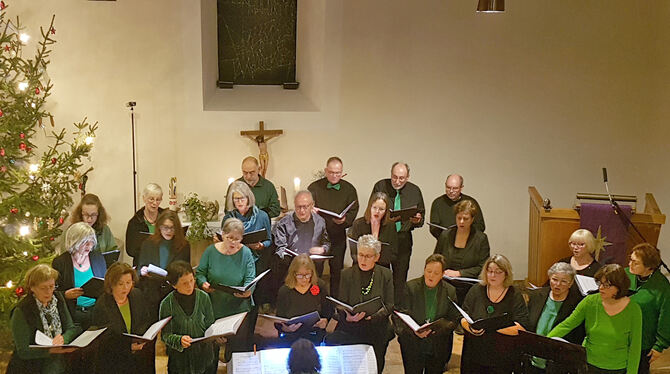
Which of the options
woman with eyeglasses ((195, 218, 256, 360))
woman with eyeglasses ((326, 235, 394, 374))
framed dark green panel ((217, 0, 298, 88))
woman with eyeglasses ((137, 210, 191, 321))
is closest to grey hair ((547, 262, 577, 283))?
woman with eyeglasses ((326, 235, 394, 374))

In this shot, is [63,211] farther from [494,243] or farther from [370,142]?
[494,243]

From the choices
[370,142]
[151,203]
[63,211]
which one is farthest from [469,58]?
[63,211]

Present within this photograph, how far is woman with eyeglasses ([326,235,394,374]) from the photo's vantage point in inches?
236

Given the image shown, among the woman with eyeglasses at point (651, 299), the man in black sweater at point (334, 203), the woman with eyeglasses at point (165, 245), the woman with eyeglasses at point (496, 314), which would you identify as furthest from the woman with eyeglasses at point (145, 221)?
the woman with eyeglasses at point (651, 299)

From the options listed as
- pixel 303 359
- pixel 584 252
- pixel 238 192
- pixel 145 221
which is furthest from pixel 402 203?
pixel 303 359

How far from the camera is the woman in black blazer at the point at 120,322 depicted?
17.9ft

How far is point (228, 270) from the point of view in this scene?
6125mm

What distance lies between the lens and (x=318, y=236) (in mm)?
7047

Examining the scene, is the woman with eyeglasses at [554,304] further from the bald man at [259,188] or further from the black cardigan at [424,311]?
the bald man at [259,188]

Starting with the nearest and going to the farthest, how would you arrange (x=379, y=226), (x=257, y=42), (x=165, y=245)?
→ (x=165, y=245) → (x=379, y=226) → (x=257, y=42)

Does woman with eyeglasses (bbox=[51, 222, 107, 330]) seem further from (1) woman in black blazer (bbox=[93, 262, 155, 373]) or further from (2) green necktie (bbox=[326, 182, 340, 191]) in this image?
(2) green necktie (bbox=[326, 182, 340, 191])

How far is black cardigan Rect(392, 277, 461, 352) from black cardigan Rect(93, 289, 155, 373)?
185 centimetres

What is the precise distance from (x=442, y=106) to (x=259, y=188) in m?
2.51

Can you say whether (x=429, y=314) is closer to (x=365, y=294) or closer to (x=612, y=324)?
(x=365, y=294)
